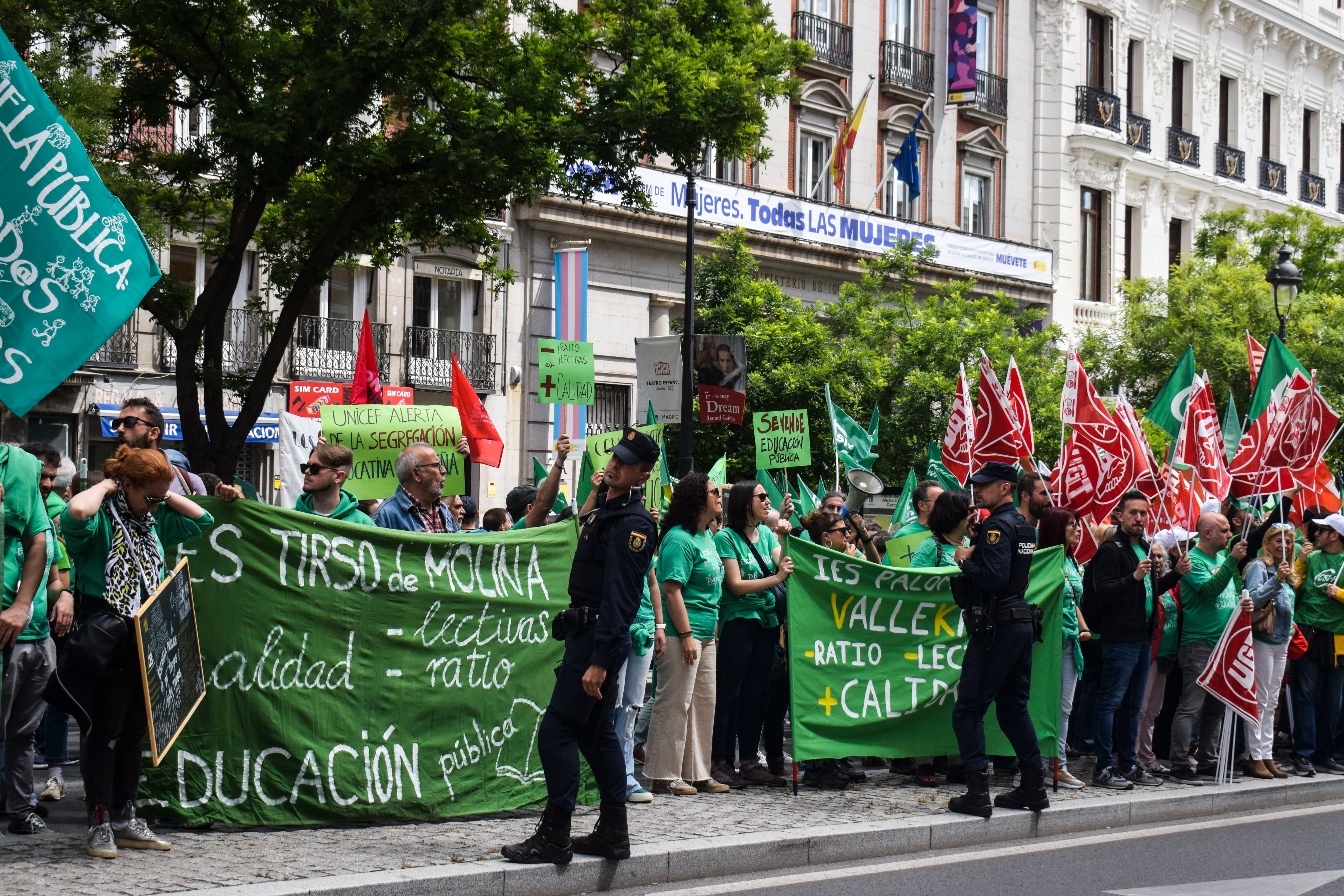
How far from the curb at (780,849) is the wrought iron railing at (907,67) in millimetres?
24201

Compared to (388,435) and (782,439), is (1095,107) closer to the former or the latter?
(782,439)

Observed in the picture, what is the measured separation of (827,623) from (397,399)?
16.5 m

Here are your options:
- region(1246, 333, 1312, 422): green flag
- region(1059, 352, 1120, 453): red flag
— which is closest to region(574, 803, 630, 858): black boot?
region(1059, 352, 1120, 453): red flag

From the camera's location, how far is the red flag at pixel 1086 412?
11.9 m

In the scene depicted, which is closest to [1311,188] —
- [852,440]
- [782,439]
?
[852,440]

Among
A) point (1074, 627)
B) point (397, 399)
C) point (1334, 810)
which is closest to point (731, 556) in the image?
point (1074, 627)

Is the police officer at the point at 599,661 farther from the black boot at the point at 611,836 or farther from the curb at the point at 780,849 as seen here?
the curb at the point at 780,849

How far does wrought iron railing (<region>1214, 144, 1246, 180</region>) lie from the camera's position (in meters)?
37.8

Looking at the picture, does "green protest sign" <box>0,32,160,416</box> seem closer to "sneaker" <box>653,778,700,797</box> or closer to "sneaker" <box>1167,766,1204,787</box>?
"sneaker" <box>653,778,700,797</box>

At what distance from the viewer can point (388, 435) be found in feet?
33.6

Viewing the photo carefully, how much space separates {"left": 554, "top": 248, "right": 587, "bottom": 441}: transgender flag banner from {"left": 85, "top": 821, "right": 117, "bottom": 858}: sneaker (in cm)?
1975

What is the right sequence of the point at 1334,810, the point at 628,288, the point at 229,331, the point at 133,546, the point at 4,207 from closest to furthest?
the point at 4,207
the point at 133,546
the point at 1334,810
the point at 229,331
the point at 628,288

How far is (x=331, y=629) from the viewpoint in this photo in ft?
22.9

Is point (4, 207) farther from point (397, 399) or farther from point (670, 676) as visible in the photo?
point (397, 399)
